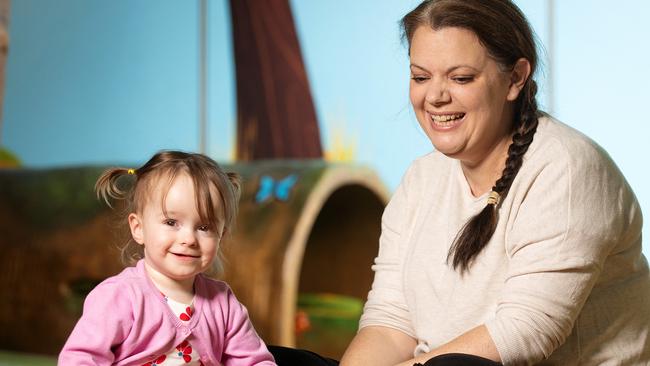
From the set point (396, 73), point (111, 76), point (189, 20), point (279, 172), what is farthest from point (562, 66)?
point (111, 76)

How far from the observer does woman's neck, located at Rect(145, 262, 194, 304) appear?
1796mm

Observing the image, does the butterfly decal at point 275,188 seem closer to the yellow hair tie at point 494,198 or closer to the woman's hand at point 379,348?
the woman's hand at point 379,348

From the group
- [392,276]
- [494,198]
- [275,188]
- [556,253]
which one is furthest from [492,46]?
[275,188]

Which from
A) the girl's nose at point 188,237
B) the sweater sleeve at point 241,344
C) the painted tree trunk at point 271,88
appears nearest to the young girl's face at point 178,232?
the girl's nose at point 188,237

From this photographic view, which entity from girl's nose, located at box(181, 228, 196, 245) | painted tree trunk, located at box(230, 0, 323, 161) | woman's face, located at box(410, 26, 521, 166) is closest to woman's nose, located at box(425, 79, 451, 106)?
woman's face, located at box(410, 26, 521, 166)

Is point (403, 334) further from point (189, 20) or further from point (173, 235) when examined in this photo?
point (189, 20)

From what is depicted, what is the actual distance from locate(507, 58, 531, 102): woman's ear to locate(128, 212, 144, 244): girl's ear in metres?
0.75

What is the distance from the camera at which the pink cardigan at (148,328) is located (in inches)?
66.2

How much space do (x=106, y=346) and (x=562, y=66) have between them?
2613 millimetres

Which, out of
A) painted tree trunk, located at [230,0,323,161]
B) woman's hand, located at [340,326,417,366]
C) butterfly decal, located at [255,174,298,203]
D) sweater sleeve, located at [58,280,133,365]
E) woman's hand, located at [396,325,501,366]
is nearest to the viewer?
sweater sleeve, located at [58,280,133,365]

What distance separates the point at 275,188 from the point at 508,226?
192 centimetres

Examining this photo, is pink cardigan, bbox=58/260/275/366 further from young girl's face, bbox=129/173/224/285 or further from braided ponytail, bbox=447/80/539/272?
braided ponytail, bbox=447/80/539/272

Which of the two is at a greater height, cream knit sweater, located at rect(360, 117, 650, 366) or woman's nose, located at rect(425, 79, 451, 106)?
woman's nose, located at rect(425, 79, 451, 106)

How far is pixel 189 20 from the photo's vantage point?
4.86m
